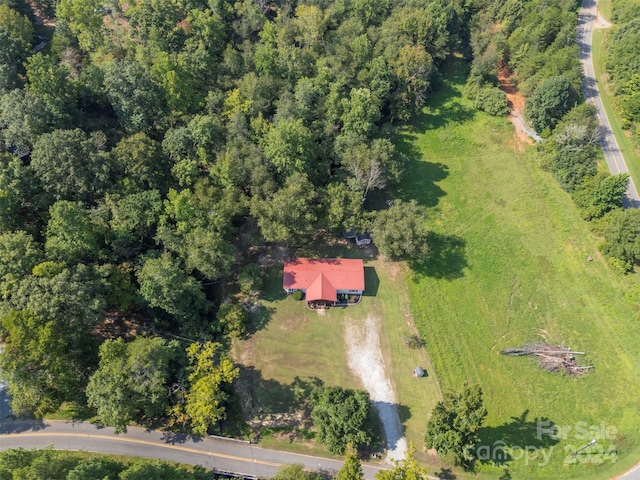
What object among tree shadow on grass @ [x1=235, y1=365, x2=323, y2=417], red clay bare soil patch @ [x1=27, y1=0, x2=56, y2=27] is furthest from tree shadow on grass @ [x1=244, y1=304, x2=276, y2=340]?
red clay bare soil patch @ [x1=27, y1=0, x2=56, y2=27]

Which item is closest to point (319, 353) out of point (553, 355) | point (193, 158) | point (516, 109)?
point (553, 355)

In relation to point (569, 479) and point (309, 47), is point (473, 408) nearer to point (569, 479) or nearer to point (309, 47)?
point (569, 479)

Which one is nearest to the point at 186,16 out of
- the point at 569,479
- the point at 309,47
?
the point at 309,47

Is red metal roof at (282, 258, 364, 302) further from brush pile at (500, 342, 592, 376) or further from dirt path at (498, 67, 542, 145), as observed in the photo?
dirt path at (498, 67, 542, 145)

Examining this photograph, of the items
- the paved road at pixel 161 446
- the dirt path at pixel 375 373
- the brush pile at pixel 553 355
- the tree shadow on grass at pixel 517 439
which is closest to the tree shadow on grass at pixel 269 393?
the paved road at pixel 161 446

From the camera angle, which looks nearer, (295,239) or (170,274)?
(170,274)

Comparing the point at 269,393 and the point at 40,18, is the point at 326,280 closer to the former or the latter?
the point at 269,393

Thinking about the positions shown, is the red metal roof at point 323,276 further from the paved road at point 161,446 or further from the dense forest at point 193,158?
the paved road at point 161,446

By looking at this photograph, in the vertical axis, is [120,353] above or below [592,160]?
below
